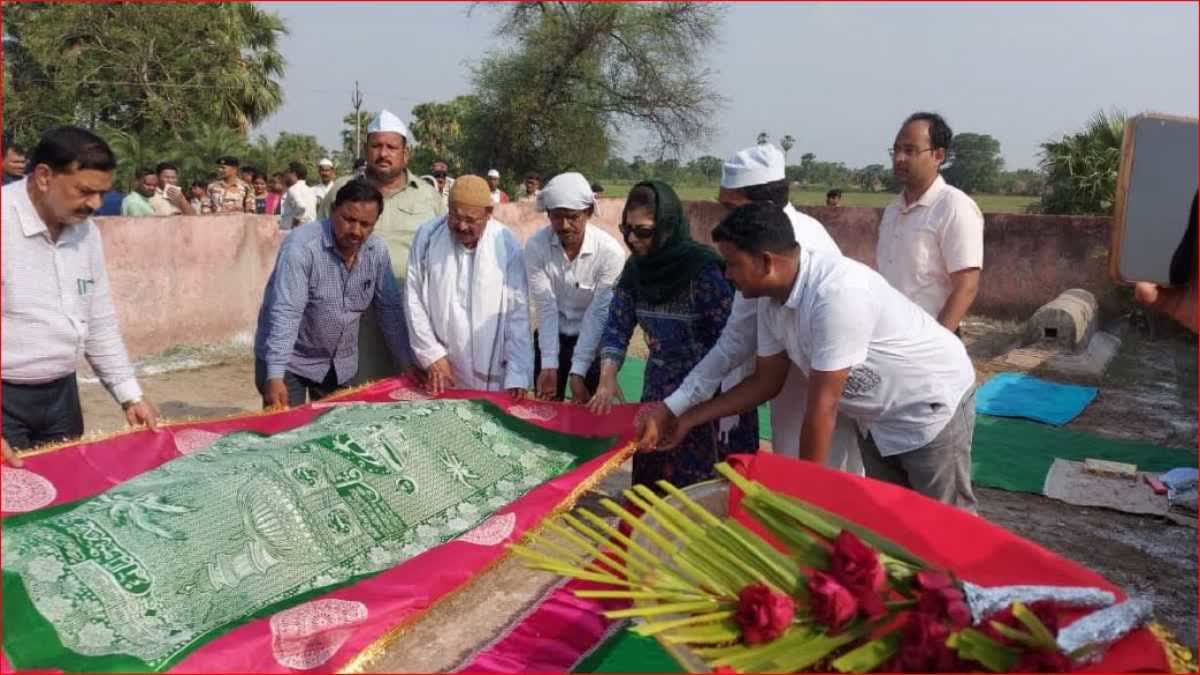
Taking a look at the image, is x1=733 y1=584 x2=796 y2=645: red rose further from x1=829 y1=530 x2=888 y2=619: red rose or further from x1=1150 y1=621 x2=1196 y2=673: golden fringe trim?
x1=1150 y1=621 x2=1196 y2=673: golden fringe trim

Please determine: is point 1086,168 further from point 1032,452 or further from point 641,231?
point 641,231

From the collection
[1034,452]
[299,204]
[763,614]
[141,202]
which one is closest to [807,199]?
[299,204]

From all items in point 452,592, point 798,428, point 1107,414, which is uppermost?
point 798,428

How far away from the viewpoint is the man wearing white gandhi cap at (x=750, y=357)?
3.04 m

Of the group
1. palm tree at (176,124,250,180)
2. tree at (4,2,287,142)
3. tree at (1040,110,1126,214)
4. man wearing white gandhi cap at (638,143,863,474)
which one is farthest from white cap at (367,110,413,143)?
tree at (4,2,287,142)

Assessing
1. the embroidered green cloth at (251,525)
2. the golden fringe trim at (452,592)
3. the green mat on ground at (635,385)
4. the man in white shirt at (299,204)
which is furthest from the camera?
the man in white shirt at (299,204)

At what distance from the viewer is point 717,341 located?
10.5 feet

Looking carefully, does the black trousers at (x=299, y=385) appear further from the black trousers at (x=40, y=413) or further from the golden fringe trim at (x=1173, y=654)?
the golden fringe trim at (x=1173, y=654)

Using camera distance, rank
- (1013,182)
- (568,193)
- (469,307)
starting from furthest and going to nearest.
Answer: (1013,182), (469,307), (568,193)

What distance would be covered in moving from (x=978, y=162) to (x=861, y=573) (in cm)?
5374

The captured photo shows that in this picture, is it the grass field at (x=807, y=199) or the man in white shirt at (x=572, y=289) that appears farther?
the grass field at (x=807, y=199)

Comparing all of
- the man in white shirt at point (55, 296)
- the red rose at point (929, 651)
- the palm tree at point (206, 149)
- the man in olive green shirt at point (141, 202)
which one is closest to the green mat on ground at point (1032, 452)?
the man in white shirt at point (55, 296)

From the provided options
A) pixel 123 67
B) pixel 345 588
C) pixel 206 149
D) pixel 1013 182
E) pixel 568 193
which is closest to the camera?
pixel 345 588

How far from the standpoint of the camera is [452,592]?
2641 mm
